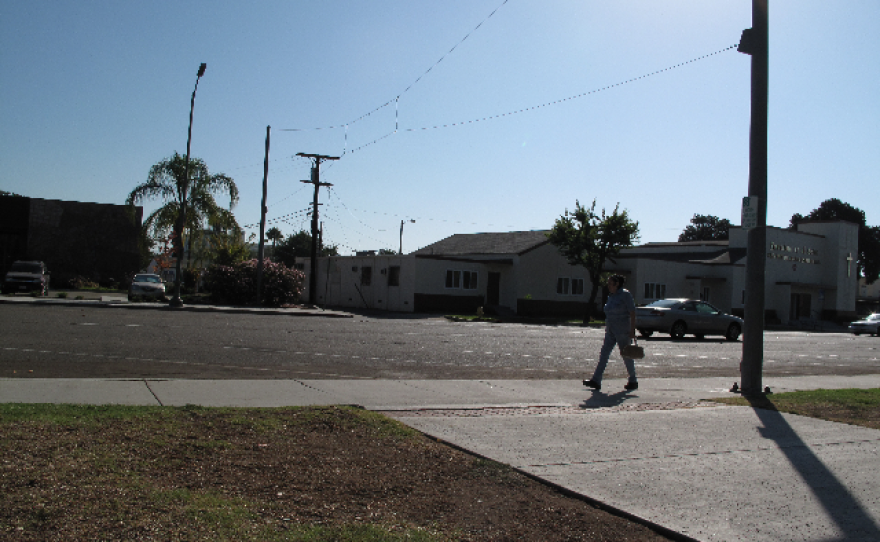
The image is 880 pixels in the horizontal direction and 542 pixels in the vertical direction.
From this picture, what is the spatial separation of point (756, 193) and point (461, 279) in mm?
30605

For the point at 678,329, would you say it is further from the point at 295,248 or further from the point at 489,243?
the point at 295,248

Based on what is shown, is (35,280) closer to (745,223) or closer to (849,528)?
(745,223)

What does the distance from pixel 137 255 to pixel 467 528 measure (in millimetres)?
51316

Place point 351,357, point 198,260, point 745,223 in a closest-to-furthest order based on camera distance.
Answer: point 745,223
point 351,357
point 198,260

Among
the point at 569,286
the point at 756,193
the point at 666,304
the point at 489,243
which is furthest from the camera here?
the point at 489,243

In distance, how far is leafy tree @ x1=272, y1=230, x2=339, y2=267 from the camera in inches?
3701

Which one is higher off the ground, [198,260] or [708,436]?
[198,260]

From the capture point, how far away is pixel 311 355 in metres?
13.2

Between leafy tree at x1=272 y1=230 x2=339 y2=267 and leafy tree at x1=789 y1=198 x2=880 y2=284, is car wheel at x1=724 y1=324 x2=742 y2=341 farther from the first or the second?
leafy tree at x1=272 y1=230 x2=339 y2=267

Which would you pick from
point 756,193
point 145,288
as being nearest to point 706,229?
point 145,288

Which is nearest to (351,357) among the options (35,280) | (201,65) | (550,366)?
(550,366)

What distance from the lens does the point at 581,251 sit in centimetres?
4044

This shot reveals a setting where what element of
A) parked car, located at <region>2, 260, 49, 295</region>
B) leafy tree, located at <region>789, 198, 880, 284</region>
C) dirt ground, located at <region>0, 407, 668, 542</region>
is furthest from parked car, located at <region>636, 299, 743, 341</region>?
leafy tree, located at <region>789, 198, 880, 284</region>

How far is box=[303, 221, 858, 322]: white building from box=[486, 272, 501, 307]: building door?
61 mm
